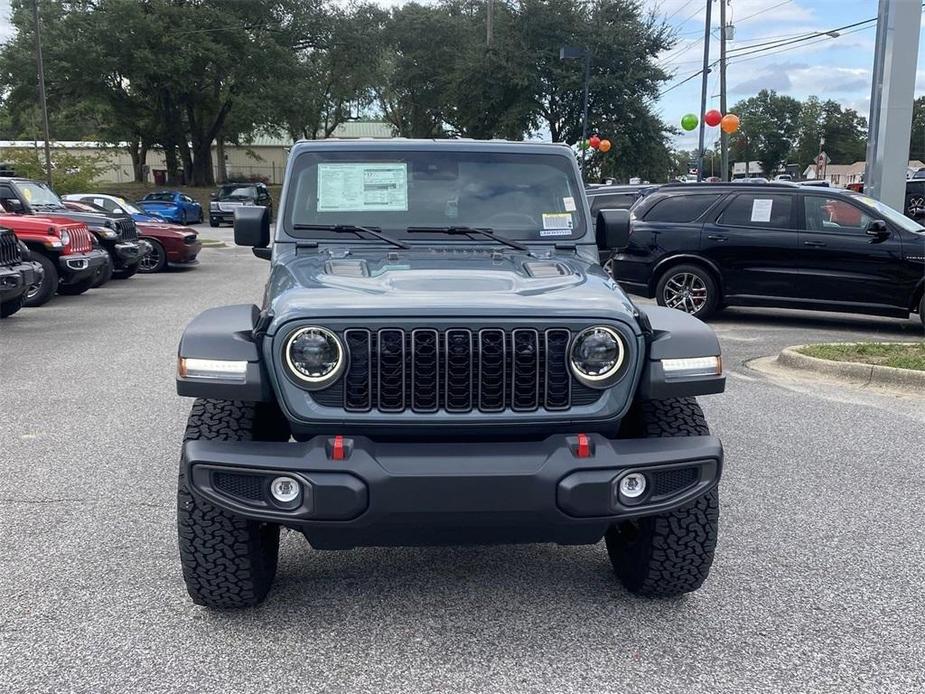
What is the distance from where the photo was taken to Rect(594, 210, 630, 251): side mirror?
188 inches

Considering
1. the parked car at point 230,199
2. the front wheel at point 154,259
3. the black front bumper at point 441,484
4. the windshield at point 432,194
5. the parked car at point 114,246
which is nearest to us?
the black front bumper at point 441,484

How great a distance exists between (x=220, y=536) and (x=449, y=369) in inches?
41.2

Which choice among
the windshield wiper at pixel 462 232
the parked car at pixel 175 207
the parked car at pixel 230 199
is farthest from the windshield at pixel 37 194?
the parked car at pixel 230 199

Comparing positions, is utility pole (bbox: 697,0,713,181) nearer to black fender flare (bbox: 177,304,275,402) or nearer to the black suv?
the black suv

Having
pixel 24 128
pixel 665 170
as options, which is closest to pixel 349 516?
pixel 665 170

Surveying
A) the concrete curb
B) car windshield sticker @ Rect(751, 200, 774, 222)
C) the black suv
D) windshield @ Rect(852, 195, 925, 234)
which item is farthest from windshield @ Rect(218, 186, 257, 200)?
the concrete curb

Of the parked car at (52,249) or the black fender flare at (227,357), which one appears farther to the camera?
the parked car at (52,249)

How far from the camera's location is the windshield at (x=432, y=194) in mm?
4539

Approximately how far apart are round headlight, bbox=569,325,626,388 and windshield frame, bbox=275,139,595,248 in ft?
4.13

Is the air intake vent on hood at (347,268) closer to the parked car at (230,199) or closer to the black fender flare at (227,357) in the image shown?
the black fender flare at (227,357)

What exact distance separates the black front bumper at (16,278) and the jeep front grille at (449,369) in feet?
27.6

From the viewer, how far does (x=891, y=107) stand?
519 inches

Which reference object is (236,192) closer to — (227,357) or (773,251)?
(773,251)

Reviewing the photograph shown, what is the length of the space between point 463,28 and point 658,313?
2042 inches
